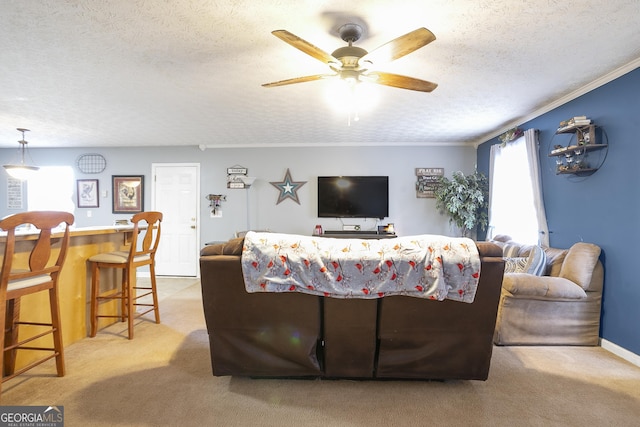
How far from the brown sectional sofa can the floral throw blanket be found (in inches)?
2.8

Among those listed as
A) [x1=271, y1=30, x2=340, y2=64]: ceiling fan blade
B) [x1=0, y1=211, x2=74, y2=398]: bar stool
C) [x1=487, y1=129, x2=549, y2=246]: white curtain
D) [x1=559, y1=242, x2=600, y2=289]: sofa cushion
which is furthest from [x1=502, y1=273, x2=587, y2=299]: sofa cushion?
[x1=0, y1=211, x2=74, y2=398]: bar stool

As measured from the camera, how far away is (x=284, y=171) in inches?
226

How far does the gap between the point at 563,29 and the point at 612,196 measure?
1530 millimetres

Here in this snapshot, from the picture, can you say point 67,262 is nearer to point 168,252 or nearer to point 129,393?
point 129,393

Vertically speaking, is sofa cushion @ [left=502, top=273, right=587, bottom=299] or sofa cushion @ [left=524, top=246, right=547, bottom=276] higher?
sofa cushion @ [left=524, top=246, right=547, bottom=276]

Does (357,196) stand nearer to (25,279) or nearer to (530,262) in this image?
(530,262)

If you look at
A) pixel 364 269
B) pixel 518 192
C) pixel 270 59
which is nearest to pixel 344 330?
pixel 364 269

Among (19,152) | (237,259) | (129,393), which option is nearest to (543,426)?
(237,259)

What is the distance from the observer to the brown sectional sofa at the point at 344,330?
1938 mm

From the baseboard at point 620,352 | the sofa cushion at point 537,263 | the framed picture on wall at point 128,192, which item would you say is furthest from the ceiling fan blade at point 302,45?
the framed picture on wall at point 128,192

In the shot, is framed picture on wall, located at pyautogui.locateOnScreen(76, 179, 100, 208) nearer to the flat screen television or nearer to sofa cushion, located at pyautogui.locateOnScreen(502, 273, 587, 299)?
the flat screen television

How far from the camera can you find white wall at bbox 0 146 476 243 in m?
5.63

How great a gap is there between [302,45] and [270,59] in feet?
2.59

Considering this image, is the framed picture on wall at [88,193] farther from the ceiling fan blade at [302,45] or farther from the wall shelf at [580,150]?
the wall shelf at [580,150]
